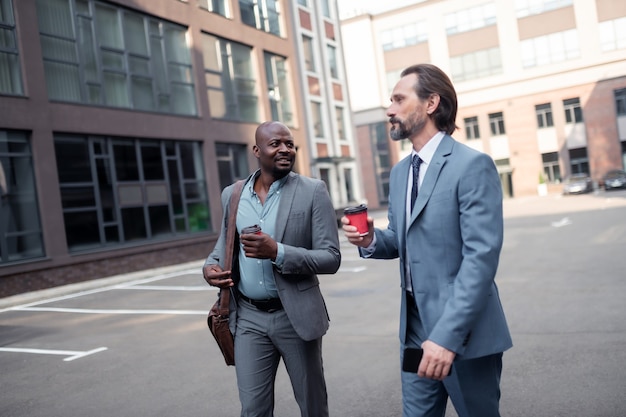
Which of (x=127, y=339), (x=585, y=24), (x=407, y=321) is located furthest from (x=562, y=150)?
(x=407, y=321)

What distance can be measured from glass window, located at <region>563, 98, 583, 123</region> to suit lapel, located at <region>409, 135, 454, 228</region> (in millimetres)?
49874

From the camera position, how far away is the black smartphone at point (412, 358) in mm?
2359

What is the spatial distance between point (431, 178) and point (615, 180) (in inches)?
1693

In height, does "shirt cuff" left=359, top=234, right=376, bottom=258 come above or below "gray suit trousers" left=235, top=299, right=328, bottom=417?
above

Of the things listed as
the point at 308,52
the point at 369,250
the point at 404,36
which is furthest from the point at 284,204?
the point at 404,36

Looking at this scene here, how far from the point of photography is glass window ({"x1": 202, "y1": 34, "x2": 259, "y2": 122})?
21.9 metres

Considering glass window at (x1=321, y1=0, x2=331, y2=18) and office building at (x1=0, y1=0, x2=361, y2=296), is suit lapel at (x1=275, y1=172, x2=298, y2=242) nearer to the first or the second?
office building at (x1=0, y1=0, x2=361, y2=296)

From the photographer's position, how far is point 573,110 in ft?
155

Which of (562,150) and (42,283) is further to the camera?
(562,150)

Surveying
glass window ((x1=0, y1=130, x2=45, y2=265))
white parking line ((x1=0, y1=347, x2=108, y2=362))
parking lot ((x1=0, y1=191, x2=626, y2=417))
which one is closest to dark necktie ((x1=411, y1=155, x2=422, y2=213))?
parking lot ((x1=0, y1=191, x2=626, y2=417))

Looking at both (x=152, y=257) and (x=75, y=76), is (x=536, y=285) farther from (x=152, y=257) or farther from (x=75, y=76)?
(x=75, y=76)

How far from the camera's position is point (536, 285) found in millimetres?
9312

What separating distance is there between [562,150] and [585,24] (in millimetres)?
10542

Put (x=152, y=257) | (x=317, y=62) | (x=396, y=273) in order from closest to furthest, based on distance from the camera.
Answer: (x=396, y=273)
(x=152, y=257)
(x=317, y=62)
